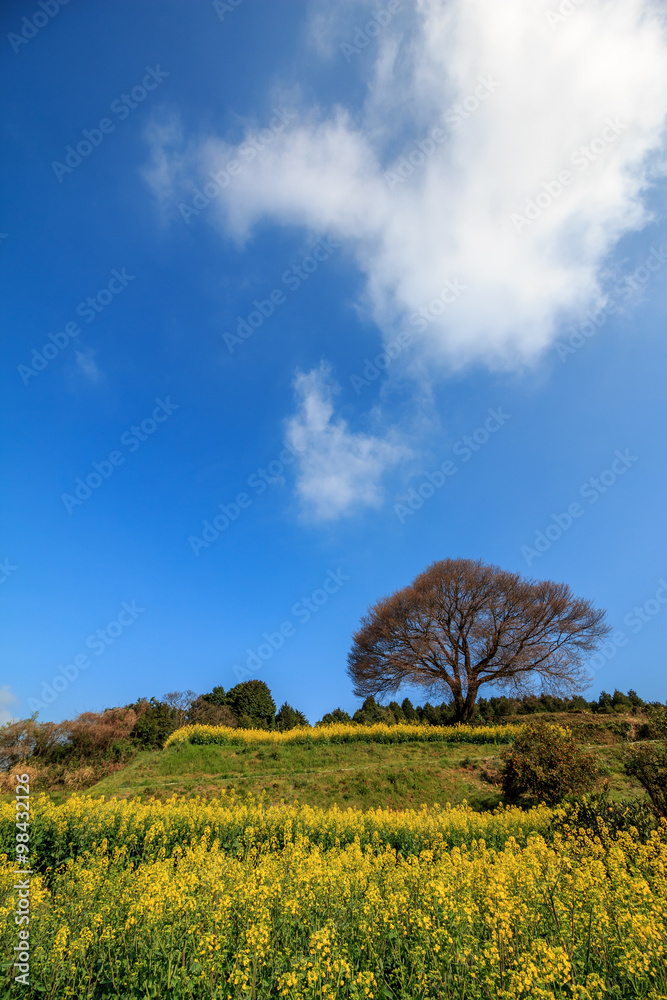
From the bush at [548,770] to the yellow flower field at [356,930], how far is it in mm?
4711

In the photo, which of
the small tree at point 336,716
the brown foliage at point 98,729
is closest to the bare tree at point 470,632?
the small tree at point 336,716

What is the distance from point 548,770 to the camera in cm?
1049

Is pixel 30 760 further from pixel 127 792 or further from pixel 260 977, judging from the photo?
pixel 260 977

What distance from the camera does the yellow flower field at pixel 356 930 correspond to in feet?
10.7

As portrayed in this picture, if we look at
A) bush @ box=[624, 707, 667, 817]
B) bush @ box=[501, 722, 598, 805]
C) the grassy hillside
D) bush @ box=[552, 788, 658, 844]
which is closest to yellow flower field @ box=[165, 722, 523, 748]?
the grassy hillside

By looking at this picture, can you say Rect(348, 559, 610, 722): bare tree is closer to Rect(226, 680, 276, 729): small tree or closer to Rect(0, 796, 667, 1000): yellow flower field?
Rect(226, 680, 276, 729): small tree

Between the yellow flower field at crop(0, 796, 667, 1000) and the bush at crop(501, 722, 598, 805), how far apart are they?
4711 mm

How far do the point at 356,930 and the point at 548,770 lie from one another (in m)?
8.38

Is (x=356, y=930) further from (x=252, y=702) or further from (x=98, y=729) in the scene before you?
(x=252, y=702)

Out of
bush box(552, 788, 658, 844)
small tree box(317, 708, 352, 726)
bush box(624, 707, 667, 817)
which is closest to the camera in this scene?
bush box(552, 788, 658, 844)

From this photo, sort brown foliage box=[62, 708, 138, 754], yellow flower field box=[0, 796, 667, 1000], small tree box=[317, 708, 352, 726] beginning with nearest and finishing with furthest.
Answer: yellow flower field box=[0, 796, 667, 1000] → brown foliage box=[62, 708, 138, 754] → small tree box=[317, 708, 352, 726]

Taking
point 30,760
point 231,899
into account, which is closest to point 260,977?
point 231,899

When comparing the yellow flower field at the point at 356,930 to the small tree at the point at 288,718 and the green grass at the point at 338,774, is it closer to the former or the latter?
the green grass at the point at 338,774

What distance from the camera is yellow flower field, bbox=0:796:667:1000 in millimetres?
3256
